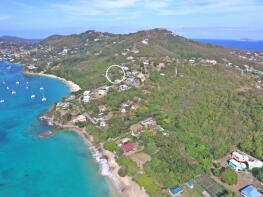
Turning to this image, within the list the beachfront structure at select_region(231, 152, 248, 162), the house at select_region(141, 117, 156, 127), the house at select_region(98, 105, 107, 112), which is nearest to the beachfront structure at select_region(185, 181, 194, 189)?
the beachfront structure at select_region(231, 152, 248, 162)

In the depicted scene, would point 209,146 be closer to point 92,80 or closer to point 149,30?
point 92,80

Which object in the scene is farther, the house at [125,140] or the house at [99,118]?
the house at [99,118]

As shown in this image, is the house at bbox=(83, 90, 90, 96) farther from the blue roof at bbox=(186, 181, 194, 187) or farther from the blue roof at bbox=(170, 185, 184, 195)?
the blue roof at bbox=(186, 181, 194, 187)

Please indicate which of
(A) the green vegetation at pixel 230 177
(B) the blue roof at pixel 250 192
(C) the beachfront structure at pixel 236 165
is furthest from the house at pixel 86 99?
(B) the blue roof at pixel 250 192

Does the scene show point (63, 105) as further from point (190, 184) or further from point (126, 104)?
point (190, 184)

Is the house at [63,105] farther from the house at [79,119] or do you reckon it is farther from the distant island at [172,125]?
the house at [79,119]

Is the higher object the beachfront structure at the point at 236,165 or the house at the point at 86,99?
the house at the point at 86,99

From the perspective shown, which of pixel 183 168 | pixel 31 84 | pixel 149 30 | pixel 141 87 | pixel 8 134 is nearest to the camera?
pixel 183 168

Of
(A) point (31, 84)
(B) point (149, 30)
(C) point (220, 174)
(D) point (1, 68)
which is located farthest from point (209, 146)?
(D) point (1, 68)
